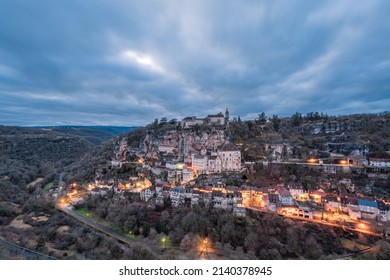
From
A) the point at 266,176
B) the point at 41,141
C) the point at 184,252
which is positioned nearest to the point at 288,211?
the point at 266,176

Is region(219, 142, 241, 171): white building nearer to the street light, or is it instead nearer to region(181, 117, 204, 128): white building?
the street light

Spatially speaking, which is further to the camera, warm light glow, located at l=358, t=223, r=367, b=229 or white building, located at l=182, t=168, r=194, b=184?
white building, located at l=182, t=168, r=194, b=184

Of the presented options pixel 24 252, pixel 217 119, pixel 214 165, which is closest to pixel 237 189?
pixel 214 165

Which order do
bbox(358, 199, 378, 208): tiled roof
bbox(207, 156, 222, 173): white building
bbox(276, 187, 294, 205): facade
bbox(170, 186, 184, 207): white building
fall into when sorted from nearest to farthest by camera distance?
bbox(358, 199, 378, 208): tiled roof, bbox(276, 187, 294, 205): facade, bbox(170, 186, 184, 207): white building, bbox(207, 156, 222, 173): white building

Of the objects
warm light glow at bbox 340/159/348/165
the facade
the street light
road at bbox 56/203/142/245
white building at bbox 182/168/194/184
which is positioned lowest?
road at bbox 56/203/142/245

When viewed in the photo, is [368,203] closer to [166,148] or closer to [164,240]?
[164,240]

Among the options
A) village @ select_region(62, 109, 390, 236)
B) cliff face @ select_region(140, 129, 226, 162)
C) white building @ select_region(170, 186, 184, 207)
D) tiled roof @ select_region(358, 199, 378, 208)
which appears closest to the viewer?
tiled roof @ select_region(358, 199, 378, 208)

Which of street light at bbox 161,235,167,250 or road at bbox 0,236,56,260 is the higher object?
street light at bbox 161,235,167,250

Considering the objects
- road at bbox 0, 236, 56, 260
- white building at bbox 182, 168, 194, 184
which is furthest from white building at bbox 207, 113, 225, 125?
road at bbox 0, 236, 56, 260

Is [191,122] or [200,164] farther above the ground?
[191,122]
